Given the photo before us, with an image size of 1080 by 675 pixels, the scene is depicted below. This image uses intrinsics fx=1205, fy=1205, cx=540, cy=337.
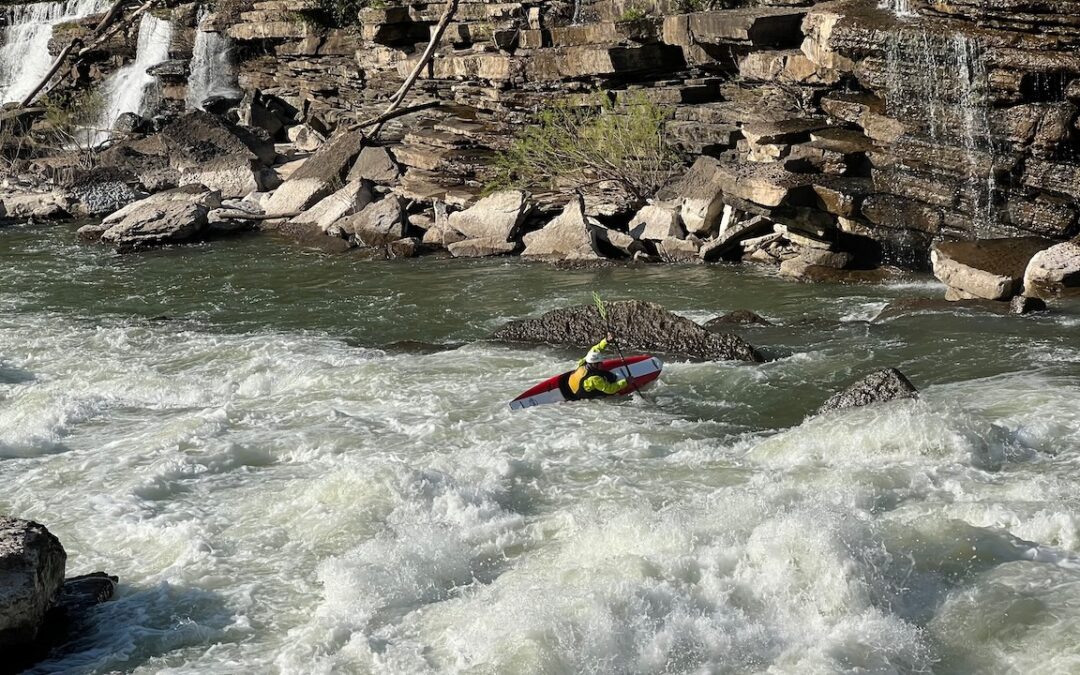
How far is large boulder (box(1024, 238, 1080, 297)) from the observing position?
12938mm

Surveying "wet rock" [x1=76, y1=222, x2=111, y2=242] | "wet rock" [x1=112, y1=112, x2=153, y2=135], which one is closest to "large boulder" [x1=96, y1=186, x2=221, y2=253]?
"wet rock" [x1=76, y1=222, x2=111, y2=242]

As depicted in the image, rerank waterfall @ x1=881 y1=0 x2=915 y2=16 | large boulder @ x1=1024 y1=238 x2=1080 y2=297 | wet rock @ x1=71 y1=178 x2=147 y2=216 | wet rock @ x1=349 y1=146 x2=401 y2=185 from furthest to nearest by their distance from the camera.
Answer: wet rock @ x1=71 y1=178 x2=147 y2=216, wet rock @ x1=349 y1=146 x2=401 y2=185, waterfall @ x1=881 y1=0 x2=915 y2=16, large boulder @ x1=1024 y1=238 x2=1080 y2=297

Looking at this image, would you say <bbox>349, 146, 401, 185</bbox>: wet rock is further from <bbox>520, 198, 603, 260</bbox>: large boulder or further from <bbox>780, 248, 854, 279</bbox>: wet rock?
<bbox>780, 248, 854, 279</bbox>: wet rock

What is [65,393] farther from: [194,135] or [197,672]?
[194,135]

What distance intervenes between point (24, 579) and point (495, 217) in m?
11.9

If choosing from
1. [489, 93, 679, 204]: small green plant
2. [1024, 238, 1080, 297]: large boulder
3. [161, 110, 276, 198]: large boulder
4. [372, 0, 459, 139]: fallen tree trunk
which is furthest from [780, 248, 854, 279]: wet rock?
[161, 110, 276, 198]: large boulder

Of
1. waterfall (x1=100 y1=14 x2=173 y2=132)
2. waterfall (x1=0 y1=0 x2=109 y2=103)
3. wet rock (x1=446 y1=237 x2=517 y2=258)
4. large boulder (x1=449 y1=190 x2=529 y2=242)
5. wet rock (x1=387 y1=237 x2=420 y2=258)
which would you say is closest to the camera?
wet rock (x1=446 y1=237 x2=517 y2=258)

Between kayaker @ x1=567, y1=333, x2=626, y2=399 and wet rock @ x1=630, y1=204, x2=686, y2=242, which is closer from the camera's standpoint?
kayaker @ x1=567, y1=333, x2=626, y2=399

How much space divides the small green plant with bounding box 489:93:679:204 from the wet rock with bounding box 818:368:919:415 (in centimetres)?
827

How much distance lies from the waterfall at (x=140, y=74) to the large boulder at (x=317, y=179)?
381 inches

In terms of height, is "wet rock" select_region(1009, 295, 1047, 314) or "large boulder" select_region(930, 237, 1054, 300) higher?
"large boulder" select_region(930, 237, 1054, 300)

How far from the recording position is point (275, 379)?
1189 centimetres

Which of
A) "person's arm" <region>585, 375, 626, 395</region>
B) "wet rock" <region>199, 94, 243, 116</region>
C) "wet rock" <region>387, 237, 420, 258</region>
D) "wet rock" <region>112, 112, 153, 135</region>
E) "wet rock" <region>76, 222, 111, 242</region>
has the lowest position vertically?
"wet rock" <region>76, 222, 111, 242</region>

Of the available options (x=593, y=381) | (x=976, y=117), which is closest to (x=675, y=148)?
(x=976, y=117)
